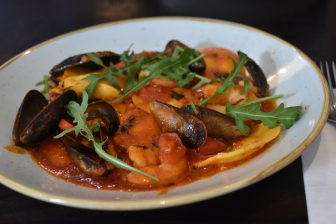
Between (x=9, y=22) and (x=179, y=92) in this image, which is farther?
(x=9, y=22)

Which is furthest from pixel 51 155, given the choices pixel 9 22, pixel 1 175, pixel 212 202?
pixel 9 22

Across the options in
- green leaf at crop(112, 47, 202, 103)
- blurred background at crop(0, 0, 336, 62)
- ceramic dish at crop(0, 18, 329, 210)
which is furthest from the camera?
blurred background at crop(0, 0, 336, 62)

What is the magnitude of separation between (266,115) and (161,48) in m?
1.43

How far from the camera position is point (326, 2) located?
4520mm

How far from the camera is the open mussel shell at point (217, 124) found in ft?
7.49

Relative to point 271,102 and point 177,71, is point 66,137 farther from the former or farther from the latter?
point 271,102

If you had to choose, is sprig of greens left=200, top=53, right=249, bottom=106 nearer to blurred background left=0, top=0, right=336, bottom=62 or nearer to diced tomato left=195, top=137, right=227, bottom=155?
diced tomato left=195, top=137, right=227, bottom=155

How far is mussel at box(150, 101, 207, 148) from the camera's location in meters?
2.20

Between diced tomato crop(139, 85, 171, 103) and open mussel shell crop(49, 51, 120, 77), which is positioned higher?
open mussel shell crop(49, 51, 120, 77)

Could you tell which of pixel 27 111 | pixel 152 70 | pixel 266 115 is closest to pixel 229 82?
pixel 266 115

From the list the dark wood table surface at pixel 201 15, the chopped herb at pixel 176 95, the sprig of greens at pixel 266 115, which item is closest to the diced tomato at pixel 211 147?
the sprig of greens at pixel 266 115

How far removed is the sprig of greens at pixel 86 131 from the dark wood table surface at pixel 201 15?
0.75 ft

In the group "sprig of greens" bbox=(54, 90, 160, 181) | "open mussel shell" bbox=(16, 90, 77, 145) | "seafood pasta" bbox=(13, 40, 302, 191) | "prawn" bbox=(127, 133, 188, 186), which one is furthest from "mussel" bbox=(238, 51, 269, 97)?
"open mussel shell" bbox=(16, 90, 77, 145)

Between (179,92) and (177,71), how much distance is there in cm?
18
